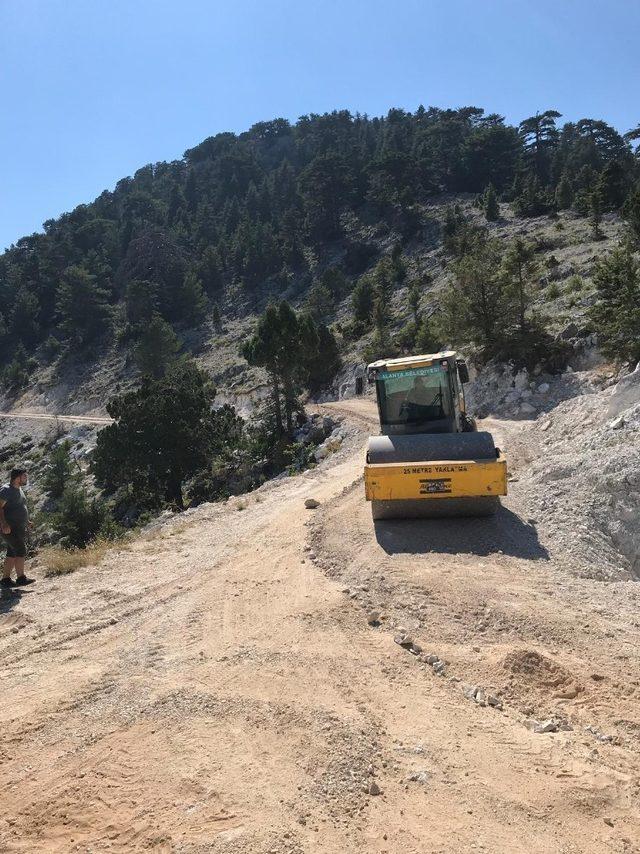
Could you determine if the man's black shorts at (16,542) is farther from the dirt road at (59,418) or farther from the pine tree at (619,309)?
the dirt road at (59,418)

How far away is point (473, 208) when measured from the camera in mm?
77625

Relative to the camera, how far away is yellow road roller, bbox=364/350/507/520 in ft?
32.2

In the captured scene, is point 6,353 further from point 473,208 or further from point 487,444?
point 487,444

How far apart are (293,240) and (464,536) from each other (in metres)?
83.2

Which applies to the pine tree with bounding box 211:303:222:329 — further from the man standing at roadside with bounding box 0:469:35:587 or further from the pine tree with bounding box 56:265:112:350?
the man standing at roadside with bounding box 0:469:35:587

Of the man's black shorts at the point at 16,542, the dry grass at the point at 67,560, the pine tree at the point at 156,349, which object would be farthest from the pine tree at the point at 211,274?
the man's black shorts at the point at 16,542

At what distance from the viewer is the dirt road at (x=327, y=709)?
13.2 ft

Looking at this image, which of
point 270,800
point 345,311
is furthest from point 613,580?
point 345,311

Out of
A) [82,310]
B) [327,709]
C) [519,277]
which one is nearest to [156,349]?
[82,310]

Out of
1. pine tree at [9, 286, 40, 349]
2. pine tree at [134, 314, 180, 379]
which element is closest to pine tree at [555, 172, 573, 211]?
pine tree at [134, 314, 180, 379]

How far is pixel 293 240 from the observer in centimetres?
8744

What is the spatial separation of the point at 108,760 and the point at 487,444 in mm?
7535

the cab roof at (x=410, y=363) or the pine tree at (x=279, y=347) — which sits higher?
the pine tree at (x=279, y=347)

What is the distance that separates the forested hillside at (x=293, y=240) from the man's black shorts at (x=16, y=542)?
1804 inches
